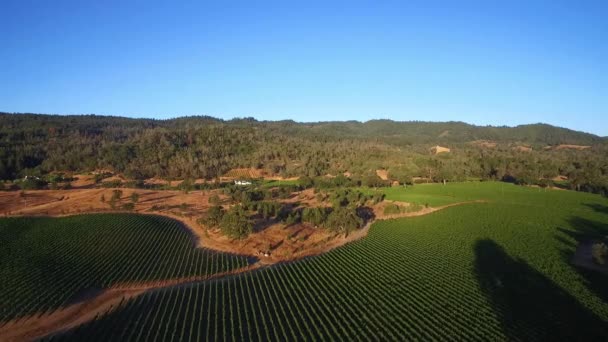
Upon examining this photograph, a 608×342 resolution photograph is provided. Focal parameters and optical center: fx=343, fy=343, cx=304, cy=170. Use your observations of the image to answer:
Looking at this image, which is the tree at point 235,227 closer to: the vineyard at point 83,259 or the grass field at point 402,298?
the vineyard at point 83,259

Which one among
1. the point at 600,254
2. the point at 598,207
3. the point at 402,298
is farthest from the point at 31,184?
the point at 598,207

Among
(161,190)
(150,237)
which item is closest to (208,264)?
(150,237)

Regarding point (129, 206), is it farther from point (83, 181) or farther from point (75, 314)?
point (83, 181)

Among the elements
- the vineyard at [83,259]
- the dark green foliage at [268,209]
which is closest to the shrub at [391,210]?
the dark green foliage at [268,209]

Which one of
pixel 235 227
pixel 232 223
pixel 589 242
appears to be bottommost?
pixel 235 227

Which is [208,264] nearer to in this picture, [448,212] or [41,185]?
[448,212]

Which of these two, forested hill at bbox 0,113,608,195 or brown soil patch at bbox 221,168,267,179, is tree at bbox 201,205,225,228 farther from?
brown soil patch at bbox 221,168,267,179
